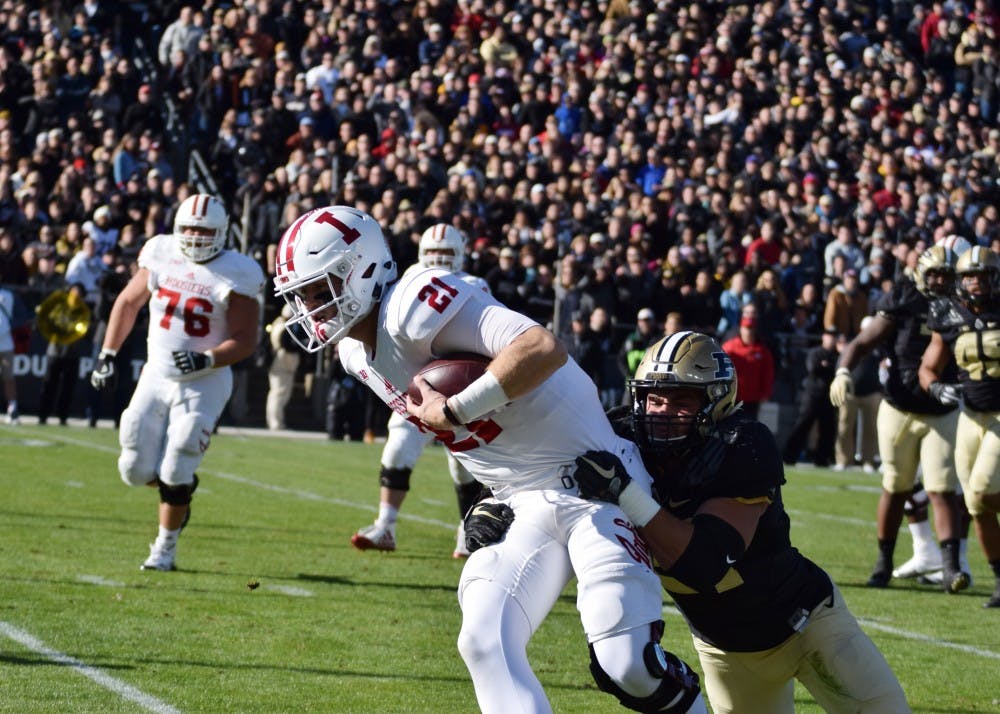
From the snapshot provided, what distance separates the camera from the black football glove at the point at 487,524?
3904mm

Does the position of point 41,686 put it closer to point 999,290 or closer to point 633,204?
point 999,290

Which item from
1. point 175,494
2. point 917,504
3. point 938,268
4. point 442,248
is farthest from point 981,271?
point 175,494

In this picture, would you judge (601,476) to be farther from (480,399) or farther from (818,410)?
(818,410)

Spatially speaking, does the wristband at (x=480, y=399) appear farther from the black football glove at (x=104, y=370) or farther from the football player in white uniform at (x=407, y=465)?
the black football glove at (x=104, y=370)

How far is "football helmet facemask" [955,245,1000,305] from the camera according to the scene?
7582 mm

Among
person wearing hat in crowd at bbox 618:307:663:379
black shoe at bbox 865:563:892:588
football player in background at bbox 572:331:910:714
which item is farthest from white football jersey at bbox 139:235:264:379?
person wearing hat in crowd at bbox 618:307:663:379

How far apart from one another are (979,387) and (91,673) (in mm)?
4606

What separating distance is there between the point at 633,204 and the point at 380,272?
1386 centimetres

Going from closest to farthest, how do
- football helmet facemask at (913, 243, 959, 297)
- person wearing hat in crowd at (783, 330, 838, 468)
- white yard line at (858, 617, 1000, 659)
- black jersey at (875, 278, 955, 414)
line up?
white yard line at (858, 617, 1000, 659)
football helmet facemask at (913, 243, 959, 297)
black jersey at (875, 278, 955, 414)
person wearing hat in crowd at (783, 330, 838, 468)

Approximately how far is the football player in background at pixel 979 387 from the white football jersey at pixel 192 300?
358 centimetres

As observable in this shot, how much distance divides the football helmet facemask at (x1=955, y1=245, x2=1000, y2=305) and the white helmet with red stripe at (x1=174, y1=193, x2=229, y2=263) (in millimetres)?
3712

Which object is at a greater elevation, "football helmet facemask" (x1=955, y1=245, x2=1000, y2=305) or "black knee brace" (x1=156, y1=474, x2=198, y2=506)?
"football helmet facemask" (x1=955, y1=245, x2=1000, y2=305)

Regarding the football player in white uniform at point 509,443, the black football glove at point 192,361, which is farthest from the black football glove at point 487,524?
the black football glove at point 192,361

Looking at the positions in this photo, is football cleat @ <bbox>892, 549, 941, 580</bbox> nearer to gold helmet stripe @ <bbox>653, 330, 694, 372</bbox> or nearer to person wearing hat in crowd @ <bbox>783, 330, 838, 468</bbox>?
gold helmet stripe @ <bbox>653, 330, 694, 372</bbox>
